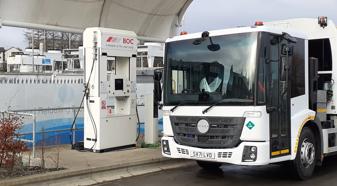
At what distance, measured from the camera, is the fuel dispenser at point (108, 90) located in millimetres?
10547

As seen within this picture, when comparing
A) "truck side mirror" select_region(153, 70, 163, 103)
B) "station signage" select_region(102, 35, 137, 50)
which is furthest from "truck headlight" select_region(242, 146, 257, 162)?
"station signage" select_region(102, 35, 137, 50)

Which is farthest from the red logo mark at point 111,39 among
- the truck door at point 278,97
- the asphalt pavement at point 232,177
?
the truck door at point 278,97

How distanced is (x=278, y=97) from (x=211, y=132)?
127 centimetres

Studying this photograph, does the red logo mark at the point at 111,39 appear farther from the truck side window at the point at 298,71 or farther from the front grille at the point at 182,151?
the truck side window at the point at 298,71

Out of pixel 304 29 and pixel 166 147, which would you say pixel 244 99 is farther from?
pixel 304 29

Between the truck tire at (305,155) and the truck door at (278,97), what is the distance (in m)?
0.41

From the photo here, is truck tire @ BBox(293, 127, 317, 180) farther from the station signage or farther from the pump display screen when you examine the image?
the station signage

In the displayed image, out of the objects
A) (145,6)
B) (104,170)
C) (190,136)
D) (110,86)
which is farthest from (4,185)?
(145,6)

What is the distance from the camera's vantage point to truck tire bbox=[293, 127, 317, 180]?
27.9 ft

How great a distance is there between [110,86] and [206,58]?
315cm

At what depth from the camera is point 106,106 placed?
10695 millimetres

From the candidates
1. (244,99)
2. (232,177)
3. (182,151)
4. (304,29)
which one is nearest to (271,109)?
(244,99)

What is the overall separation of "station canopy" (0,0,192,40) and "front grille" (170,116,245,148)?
463 cm

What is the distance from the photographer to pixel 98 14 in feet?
42.9
